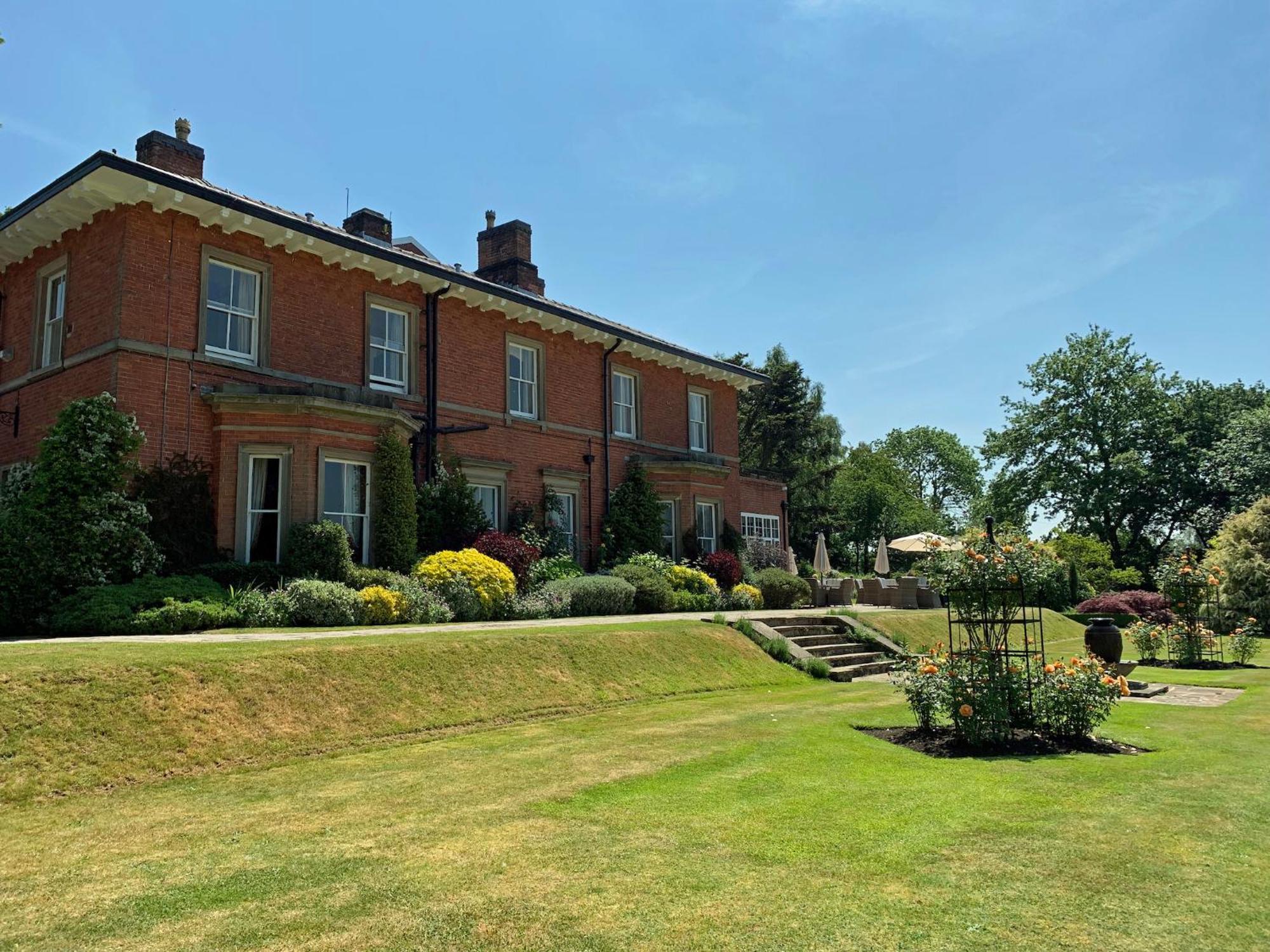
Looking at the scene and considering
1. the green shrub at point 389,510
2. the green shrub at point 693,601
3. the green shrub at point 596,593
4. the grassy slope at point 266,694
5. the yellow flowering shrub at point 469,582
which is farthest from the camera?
the green shrub at point 693,601

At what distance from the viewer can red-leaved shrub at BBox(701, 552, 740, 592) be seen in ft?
76.7

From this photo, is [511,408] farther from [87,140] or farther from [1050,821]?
[1050,821]

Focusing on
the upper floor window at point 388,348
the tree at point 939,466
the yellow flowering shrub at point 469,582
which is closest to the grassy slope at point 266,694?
the yellow flowering shrub at point 469,582

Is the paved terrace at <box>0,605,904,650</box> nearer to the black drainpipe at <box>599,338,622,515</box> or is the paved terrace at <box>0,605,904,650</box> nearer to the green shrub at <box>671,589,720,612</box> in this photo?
the green shrub at <box>671,589,720,612</box>

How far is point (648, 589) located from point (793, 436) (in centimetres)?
3478

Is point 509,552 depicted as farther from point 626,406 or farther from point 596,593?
point 626,406

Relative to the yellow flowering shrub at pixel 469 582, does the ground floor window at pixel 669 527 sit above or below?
above

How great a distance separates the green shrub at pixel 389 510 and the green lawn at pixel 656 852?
8.05m

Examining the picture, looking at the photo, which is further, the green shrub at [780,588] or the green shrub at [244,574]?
the green shrub at [780,588]

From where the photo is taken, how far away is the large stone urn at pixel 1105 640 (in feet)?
45.2

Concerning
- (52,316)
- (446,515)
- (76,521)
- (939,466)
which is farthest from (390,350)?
(939,466)

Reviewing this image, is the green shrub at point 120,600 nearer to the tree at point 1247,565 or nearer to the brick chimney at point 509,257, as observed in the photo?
the brick chimney at point 509,257

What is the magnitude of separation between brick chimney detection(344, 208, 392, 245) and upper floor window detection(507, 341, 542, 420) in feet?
13.7

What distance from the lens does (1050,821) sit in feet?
17.3
